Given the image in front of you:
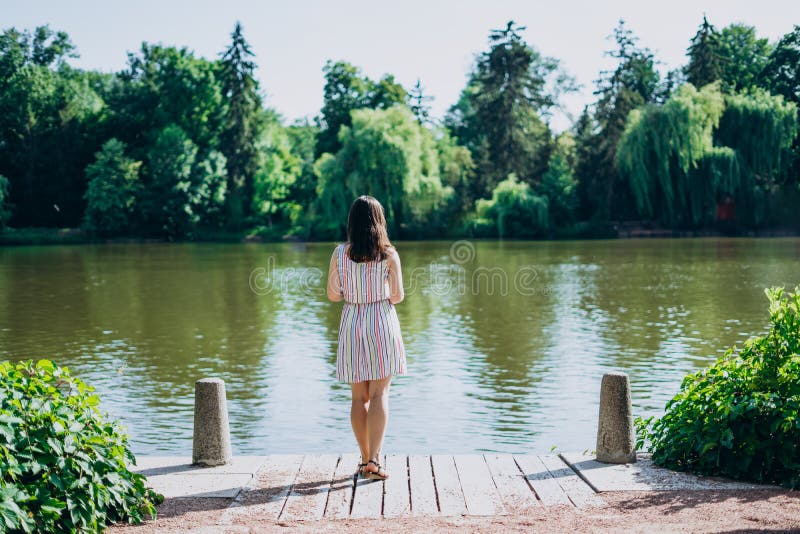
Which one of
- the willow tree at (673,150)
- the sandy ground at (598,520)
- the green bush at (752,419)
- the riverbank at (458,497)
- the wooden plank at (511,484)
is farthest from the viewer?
the willow tree at (673,150)

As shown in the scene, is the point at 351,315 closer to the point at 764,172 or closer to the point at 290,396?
the point at 290,396

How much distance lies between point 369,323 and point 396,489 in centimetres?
103

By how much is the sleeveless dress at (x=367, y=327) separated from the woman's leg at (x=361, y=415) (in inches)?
4.9

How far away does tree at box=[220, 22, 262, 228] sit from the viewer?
64.2m

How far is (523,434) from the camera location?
988 centimetres

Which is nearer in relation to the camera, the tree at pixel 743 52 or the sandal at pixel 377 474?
the sandal at pixel 377 474

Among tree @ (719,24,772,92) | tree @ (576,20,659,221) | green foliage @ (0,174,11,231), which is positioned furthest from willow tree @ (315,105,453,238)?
tree @ (719,24,772,92)

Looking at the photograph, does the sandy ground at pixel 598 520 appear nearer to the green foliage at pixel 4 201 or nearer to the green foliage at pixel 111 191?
the green foliage at pixel 111 191

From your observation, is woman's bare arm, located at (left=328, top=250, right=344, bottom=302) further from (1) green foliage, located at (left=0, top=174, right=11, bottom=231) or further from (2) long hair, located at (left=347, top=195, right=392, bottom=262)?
(1) green foliage, located at (left=0, top=174, right=11, bottom=231)

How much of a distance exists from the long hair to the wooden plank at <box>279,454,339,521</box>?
4.58 feet

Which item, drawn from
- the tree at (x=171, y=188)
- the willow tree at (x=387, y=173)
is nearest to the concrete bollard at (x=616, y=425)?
the willow tree at (x=387, y=173)

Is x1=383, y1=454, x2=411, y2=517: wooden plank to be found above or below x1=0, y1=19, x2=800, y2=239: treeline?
below

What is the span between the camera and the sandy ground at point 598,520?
15.8 ft

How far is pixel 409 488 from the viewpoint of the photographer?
564cm
